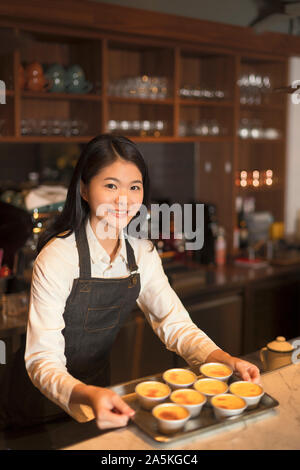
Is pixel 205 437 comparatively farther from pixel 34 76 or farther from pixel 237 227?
pixel 237 227

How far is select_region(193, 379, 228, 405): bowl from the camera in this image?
147 cm

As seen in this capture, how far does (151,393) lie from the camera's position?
4.82 feet

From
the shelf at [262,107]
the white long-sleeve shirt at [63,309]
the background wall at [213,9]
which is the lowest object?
the white long-sleeve shirt at [63,309]

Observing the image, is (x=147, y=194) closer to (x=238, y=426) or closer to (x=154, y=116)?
(x=238, y=426)

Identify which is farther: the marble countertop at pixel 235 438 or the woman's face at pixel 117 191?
the woman's face at pixel 117 191

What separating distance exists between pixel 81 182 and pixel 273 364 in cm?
90

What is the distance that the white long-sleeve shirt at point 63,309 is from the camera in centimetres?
152

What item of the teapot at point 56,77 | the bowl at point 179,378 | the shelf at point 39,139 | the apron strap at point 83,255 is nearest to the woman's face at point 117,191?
the apron strap at point 83,255

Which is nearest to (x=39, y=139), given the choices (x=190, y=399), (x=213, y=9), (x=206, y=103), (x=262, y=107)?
(x=206, y=103)

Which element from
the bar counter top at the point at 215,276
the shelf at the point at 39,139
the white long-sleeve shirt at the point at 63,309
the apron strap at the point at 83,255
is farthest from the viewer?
the bar counter top at the point at 215,276

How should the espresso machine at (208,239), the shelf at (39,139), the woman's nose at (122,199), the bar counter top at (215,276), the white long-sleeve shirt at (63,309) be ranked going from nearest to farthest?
the white long-sleeve shirt at (63,309), the woman's nose at (122,199), the shelf at (39,139), the bar counter top at (215,276), the espresso machine at (208,239)

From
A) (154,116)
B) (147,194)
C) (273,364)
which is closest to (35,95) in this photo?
(154,116)

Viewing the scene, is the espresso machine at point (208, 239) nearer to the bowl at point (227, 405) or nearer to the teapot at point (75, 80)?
the teapot at point (75, 80)

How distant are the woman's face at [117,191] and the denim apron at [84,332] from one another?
0.17 m
